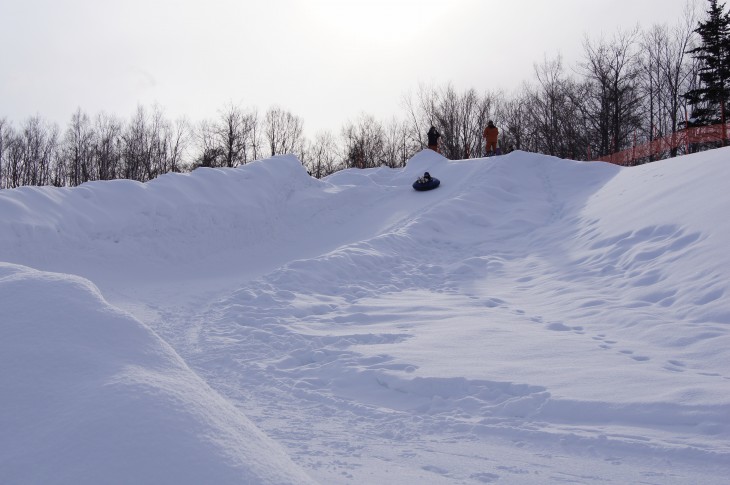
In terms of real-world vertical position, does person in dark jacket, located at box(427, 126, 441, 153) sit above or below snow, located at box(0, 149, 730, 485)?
above

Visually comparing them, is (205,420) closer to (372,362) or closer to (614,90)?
(372,362)

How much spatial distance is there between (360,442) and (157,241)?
9240 mm

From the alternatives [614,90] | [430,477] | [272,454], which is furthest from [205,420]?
[614,90]

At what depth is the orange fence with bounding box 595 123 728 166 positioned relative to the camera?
1903 cm

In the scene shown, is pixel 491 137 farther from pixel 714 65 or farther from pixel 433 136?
pixel 714 65

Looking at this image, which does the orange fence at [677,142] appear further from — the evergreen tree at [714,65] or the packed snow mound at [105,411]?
the packed snow mound at [105,411]

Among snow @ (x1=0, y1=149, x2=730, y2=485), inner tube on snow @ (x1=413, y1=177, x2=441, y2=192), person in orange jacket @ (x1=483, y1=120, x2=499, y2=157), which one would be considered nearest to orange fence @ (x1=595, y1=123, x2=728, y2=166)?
snow @ (x1=0, y1=149, x2=730, y2=485)

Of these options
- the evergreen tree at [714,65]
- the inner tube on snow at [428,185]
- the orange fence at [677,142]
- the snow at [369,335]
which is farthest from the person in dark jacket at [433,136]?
the evergreen tree at [714,65]

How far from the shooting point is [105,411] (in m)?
2.22

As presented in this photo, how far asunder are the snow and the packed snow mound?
1 centimetres

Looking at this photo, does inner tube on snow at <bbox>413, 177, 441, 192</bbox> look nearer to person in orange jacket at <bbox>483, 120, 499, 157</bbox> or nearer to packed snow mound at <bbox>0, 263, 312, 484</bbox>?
person in orange jacket at <bbox>483, 120, 499, 157</bbox>

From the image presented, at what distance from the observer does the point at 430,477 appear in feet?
11.3

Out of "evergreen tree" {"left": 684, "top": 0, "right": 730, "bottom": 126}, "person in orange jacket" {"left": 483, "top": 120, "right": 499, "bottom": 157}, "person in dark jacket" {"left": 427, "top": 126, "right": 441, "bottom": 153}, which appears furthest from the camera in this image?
"evergreen tree" {"left": 684, "top": 0, "right": 730, "bottom": 126}

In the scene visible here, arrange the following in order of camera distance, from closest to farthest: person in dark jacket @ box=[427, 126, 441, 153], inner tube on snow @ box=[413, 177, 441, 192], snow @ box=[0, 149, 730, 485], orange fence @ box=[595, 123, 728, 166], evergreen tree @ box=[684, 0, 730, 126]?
snow @ box=[0, 149, 730, 485]
inner tube on snow @ box=[413, 177, 441, 192]
orange fence @ box=[595, 123, 728, 166]
person in dark jacket @ box=[427, 126, 441, 153]
evergreen tree @ box=[684, 0, 730, 126]
